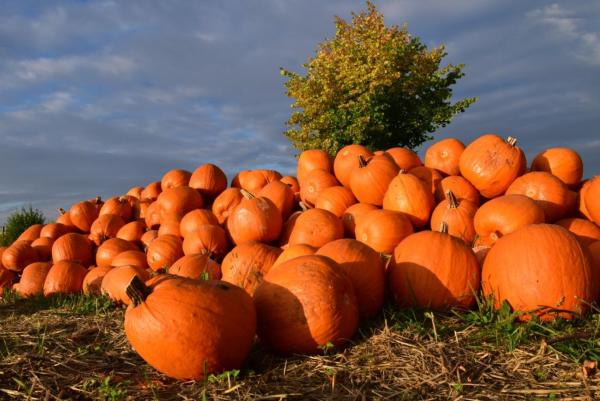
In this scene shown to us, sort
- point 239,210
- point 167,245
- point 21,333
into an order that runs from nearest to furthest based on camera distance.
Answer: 1. point 21,333
2. point 239,210
3. point 167,245

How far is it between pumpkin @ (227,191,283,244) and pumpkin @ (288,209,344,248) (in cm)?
47

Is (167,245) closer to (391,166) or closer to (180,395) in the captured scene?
(391,166)

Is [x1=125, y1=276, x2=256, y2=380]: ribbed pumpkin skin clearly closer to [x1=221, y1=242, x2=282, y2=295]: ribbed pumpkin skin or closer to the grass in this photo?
the grass

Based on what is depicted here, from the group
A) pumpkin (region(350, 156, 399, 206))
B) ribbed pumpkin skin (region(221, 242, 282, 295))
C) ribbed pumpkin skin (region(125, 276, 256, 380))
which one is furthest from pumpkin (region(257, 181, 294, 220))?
ribbed pumpkin skin (region(125, 276, 256, 380))

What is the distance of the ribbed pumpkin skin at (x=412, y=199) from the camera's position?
4.80 meters

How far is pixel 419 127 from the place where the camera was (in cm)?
2055

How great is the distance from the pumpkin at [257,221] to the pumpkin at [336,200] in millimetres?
606

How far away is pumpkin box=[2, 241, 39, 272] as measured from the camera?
741cm

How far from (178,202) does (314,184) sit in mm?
2035

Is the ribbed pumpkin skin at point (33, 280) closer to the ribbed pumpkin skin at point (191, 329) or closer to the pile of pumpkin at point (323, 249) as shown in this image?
the pile of pumpkin at point (323, 249)

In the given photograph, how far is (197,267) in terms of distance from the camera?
5020 mm

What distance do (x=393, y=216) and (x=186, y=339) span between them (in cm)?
266

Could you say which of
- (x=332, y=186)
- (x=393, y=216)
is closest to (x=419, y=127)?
(x=332, y=186)

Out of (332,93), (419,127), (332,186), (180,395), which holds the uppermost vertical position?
(332,93)
